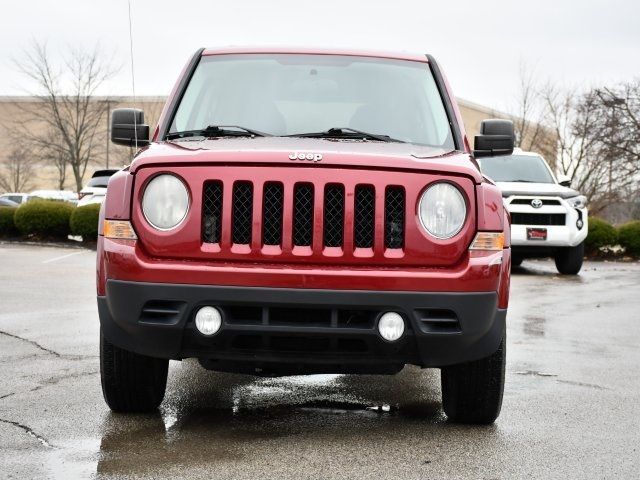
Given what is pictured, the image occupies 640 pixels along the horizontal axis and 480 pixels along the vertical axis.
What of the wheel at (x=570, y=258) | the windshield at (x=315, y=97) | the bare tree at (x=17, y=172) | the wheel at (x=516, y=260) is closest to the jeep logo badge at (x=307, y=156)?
the windshield at (x=315, y=97)

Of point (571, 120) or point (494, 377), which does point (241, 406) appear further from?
point (571, 120)

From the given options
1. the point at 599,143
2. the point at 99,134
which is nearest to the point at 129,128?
the point at 599,143

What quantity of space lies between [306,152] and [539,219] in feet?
37.4

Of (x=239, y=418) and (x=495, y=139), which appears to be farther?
(x=495, y=139)

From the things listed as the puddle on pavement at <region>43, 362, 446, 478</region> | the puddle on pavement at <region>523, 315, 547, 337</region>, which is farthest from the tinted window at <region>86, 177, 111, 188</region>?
the puddle on pavement at <region>43, 362, 446, 478</region>

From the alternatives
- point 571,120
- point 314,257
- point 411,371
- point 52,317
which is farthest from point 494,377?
point 571,120

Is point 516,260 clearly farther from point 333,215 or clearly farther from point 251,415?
point 333,215

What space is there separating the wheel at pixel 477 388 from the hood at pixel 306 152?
0.93 meters

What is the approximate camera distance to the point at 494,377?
14.6 ft

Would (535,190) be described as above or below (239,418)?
above

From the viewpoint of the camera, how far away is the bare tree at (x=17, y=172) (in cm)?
6181

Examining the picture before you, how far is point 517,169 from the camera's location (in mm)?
15781

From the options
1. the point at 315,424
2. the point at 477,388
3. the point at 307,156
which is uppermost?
the point at 307,156

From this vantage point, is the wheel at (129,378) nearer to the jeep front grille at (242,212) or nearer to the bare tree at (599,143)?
the jeep front grille at (242,212)
